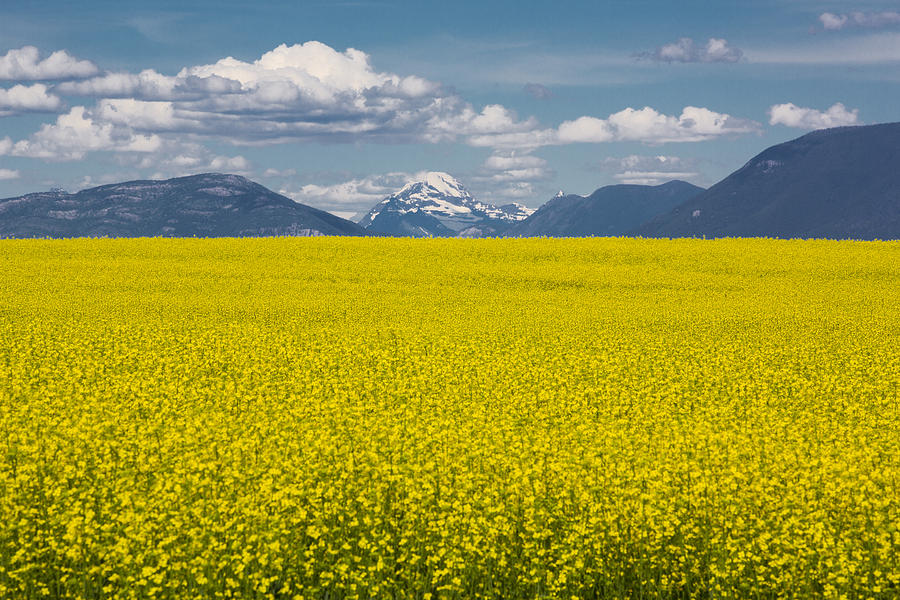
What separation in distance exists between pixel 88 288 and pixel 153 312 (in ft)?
33.3

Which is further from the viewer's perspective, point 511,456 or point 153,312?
point 153,312

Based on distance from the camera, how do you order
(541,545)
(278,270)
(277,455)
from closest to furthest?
(541,545) → (277,455) → (278,270)

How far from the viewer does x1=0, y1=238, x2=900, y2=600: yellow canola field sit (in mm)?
10195

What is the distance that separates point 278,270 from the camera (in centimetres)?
4844

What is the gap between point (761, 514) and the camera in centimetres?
1134

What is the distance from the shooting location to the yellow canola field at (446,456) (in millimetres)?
10195

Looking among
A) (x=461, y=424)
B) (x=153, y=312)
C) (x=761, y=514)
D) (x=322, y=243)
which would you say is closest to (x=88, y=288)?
(x=153, y=312)

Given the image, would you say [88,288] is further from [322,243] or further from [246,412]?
[246,412]

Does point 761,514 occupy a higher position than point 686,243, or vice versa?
point 686,243

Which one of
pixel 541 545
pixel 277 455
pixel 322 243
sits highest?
pixel 322 243

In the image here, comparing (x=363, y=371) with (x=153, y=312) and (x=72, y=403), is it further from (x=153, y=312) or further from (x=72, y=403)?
(x=153, y=312)

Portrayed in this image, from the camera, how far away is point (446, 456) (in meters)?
12.5

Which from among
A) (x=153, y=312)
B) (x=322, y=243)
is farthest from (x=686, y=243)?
(x=153, y=312)

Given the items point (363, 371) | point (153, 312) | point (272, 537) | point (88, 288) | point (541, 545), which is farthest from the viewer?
point (88, 288)
